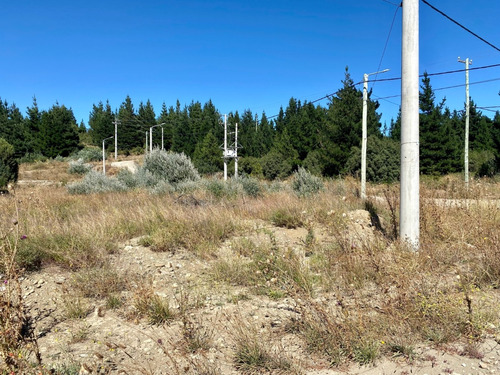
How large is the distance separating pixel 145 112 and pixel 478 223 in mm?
80600

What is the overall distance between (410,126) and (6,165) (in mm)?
19064

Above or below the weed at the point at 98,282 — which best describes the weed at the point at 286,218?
above

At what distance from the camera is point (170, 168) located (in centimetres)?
1611

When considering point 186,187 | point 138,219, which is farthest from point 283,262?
point 186,187

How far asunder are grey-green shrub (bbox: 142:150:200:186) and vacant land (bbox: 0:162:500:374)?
30.2 ft

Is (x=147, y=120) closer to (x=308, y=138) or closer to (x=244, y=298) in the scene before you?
(x=308, y=138)

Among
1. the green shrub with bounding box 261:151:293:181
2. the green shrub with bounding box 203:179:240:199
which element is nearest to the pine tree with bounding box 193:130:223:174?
the green shrub with bounding box 261:151:293:181

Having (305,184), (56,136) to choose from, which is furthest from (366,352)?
(56,136)

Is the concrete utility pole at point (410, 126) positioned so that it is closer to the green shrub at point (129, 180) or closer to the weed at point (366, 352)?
the weed at point (366, 352)

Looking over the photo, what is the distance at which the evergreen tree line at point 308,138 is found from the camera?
3150 centimetres

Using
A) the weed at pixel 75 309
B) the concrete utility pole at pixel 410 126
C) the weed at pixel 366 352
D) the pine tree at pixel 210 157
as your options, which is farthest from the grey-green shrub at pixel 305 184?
the pine tree at pixel 210 157

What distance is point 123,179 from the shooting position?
17000 mm

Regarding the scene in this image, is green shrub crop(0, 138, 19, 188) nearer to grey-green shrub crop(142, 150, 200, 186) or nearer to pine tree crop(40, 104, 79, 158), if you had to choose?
grey-green shrub crop(142, 150, 200, 186)

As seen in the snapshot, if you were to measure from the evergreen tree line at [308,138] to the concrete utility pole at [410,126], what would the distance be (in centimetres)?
1477
